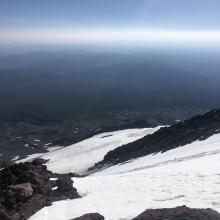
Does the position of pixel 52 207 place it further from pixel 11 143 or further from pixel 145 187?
pixel 11 143

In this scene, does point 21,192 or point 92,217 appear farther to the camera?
point 21,192

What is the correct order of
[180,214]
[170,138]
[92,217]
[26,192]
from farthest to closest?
[170,138], [26,192], [92,217], [180,214]

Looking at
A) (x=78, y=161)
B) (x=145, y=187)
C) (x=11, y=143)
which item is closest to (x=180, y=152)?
(x=145, y=187)

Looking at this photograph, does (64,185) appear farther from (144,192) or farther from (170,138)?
(170,138)

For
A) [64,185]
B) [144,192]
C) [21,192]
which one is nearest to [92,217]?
[144,192]

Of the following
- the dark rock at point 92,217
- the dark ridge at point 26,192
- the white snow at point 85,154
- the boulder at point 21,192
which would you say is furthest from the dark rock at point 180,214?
the white snow at point 85,154

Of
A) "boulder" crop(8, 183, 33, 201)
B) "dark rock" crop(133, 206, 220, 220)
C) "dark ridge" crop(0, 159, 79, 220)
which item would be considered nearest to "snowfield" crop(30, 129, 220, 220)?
"dark ridge" crop(0, 159, 79, 220)
